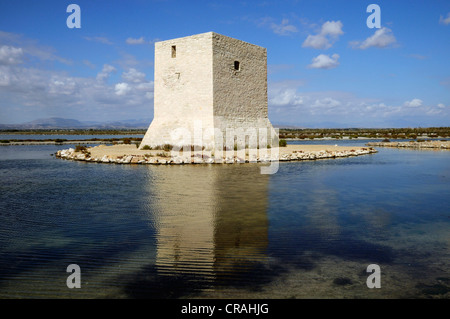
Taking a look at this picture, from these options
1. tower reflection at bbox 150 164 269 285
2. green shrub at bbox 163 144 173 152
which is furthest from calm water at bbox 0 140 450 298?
green shrub at bbox 163 144 173 152

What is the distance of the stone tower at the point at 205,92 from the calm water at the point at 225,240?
8.22 m

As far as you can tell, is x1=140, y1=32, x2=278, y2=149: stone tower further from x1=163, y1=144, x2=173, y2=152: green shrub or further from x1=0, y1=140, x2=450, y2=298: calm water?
x1=0, y1=140, x2=450, y2=298: calm water

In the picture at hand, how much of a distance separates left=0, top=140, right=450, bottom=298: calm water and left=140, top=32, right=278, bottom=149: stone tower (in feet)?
27.0

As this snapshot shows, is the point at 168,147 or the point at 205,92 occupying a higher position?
the point at 205,92

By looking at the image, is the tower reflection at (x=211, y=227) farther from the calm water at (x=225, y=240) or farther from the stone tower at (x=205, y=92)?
the stone tower at (x=205, y=92)

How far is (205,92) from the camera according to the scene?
15.9 meters

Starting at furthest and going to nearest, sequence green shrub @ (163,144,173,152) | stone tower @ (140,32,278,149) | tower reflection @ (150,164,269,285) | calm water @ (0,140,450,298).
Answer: green shrub @ (163,144,173,152)
stone tower @ (140,32,278,149)
tower reflection @ (150,164,269,285)
calm water @ (0,140,450,298)

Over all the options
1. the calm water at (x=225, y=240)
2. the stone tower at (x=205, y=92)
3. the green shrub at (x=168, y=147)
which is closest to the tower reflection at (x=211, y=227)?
the calm water at (x=225, y=240)

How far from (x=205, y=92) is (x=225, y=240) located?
12.5 meters

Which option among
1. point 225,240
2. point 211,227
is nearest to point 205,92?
point 211,227

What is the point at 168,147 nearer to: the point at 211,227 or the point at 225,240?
the point at 211,227

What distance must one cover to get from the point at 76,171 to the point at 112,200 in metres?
5.70

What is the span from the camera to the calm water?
2.91 m
